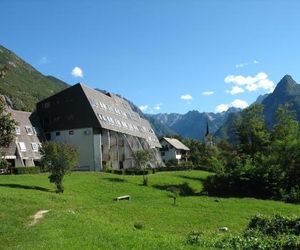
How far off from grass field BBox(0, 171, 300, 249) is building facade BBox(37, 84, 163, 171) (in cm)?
2018

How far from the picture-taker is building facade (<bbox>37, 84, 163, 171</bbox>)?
8762 cm

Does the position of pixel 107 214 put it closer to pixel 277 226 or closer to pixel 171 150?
pixel 277 226

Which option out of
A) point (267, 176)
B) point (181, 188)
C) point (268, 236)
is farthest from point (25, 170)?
point (268, 236)

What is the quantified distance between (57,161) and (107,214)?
51.4 feet

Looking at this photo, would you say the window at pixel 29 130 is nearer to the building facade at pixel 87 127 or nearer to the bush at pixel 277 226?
the building facade at pixel 87 127

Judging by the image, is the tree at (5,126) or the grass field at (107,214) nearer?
the grass field at (107,214)

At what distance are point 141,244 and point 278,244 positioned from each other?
518 centimetres

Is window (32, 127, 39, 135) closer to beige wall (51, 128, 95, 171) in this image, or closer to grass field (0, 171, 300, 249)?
beige wall (51, 128, 95, 171)

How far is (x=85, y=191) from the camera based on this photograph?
172 feet

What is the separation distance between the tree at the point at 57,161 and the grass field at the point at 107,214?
142 cm

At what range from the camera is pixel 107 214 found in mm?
34688

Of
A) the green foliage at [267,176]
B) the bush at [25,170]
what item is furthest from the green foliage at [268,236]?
the bush at [25,170]

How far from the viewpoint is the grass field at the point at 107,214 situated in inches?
813

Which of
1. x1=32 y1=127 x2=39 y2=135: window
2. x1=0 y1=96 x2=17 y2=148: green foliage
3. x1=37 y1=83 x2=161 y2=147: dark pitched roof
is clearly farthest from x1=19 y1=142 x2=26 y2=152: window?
x1=0 y1=96 x2=17 y2=148: green foliage
